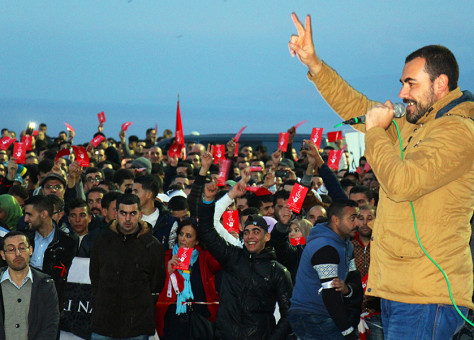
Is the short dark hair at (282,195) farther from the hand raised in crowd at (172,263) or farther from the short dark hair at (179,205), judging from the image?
the hand raised in crowd at (172,263)

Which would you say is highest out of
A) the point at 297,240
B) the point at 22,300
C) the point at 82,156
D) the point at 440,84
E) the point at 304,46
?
the point at 304,46

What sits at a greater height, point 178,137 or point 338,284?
point 178,137

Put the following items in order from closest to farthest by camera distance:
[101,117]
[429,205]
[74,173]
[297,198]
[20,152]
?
1. [429,205]
2. [297,198]
3. [74,173]
4. [20,152]
5. [101,117]

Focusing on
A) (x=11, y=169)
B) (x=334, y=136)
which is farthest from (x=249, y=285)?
(x=334, y=136)

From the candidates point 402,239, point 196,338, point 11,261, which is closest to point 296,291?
point 196,338

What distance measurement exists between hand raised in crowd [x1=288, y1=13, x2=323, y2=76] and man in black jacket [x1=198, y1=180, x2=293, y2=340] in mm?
2737

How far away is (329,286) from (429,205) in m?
2.63

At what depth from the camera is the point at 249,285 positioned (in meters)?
6.39

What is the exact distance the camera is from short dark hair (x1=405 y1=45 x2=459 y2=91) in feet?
10.4

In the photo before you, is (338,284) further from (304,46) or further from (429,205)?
(429,205)

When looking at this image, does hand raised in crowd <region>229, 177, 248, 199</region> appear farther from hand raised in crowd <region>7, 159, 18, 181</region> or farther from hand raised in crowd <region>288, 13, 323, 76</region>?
hand raised in crowd <region>7, 159, 18, 181</region>

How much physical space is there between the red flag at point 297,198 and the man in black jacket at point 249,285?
4.34ft

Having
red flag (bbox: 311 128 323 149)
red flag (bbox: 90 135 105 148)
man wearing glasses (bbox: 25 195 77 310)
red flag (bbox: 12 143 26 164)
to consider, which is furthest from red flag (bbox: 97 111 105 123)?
man wearing glasses (bbox: 25 195 77 310)

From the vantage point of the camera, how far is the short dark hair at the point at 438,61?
3.18 metres
